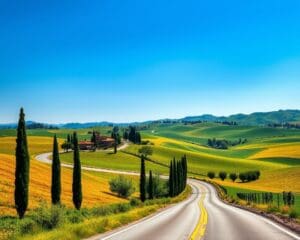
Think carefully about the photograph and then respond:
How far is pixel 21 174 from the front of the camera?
115 feet

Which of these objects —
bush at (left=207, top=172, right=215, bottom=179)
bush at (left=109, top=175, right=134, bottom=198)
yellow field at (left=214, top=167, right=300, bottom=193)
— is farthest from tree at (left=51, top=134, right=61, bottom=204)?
bush at (left=207, top=172, right=215, bottom=179)

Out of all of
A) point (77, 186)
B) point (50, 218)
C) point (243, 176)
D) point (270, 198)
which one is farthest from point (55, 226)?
point (243, 176)

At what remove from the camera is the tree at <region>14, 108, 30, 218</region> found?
34.5 m

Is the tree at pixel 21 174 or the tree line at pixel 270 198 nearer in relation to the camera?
the tree at pixel 21 174

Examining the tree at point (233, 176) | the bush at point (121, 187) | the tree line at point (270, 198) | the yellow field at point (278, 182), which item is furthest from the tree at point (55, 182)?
the tree at point (233, 176)

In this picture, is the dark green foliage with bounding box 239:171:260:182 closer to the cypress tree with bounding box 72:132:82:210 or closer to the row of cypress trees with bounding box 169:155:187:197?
the row of cypress trees with bounding box 169:155:187:197

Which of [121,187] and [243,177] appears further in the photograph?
[243,177]

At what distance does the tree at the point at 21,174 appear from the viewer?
113 ft

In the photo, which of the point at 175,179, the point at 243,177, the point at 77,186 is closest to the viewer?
the point at 77,186

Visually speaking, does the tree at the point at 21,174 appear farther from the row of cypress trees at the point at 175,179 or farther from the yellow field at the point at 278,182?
the yellow field at the point at 278,182

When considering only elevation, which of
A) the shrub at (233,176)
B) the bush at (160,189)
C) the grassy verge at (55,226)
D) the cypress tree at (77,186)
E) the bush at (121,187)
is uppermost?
the grassy verge at (55,226)

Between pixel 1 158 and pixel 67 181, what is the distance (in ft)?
43.3

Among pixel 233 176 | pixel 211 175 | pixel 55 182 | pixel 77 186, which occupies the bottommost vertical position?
pixel 233 176

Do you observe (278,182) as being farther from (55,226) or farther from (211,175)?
(55,226)
